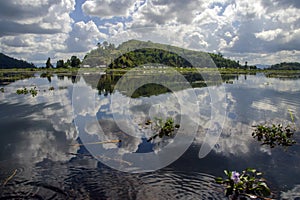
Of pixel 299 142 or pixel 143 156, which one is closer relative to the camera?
pixel 143 156

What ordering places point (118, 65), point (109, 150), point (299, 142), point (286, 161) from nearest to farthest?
point (286, 161), point (109, 150), point (299, 142), point (118, 65)

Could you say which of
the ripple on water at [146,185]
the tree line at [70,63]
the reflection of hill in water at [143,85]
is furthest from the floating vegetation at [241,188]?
the tree line at [70,63]

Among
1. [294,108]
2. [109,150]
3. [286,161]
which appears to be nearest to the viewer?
[286,161]

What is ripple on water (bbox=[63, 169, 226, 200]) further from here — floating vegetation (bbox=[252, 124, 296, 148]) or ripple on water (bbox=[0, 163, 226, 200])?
floating vegetation (bbox=[252, 124, 296, 148])

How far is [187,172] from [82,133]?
26.5ft

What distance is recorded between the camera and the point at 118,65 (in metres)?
149

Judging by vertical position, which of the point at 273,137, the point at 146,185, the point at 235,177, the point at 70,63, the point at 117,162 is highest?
the point at 70,63

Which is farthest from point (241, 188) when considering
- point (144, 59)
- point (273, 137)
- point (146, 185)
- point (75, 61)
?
point (75, 61)

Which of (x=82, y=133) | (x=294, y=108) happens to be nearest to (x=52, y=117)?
(x=82, y=133)

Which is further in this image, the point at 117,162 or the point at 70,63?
the point at 70,63

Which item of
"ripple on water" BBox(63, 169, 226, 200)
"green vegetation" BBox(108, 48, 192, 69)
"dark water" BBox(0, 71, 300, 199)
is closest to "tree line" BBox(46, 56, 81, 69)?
"green vegetation" BBox(108, 48, 192, 69)

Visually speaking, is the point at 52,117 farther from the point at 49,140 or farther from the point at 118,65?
the point at 118,65

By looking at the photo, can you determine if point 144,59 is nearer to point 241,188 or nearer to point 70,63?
point 70,63

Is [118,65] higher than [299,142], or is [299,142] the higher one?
[118,65]
